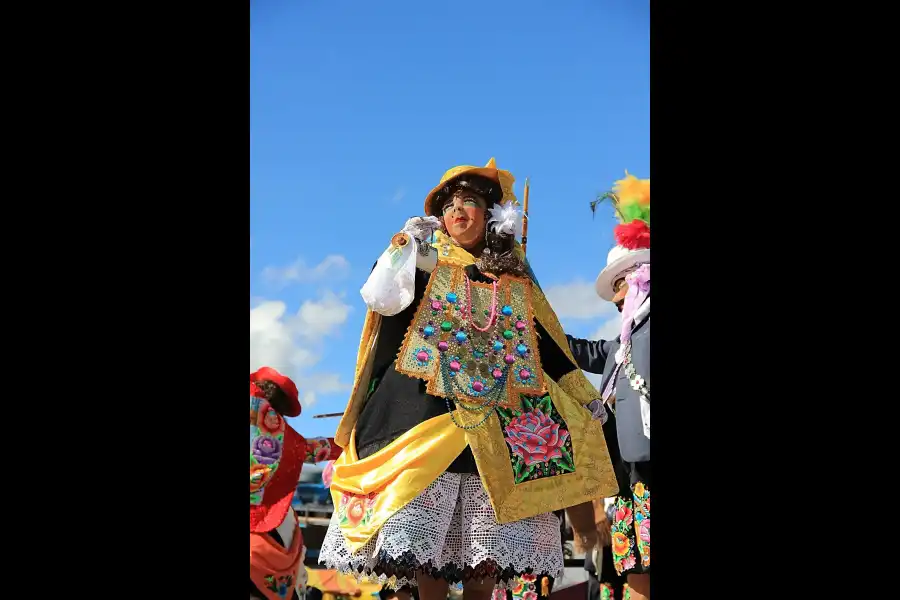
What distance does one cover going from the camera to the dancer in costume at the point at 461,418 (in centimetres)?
402

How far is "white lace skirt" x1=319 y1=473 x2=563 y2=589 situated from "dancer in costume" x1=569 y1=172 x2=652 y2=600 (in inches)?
27.6

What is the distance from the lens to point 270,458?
6164mm

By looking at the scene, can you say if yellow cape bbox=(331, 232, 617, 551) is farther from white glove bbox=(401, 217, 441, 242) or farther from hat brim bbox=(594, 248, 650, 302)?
hat brim bbox=(594, 248, 650, 302)

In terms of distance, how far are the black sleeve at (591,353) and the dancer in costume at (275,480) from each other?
184 cm

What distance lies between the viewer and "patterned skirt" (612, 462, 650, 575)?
4688 millimetres

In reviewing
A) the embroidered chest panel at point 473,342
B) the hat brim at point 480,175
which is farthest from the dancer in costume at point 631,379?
the hat brim at point 480,175

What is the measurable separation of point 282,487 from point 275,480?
0.22ft

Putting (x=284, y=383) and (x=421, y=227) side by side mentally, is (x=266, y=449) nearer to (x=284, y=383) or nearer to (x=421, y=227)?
(x=284, y=383)

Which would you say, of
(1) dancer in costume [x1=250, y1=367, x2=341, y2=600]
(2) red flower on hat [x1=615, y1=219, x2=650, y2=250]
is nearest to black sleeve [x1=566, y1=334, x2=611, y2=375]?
(2) red flower on hat [x1=615, y1=219, x2=650, y2=250]

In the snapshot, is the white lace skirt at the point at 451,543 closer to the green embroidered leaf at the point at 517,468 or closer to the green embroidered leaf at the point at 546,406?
the green embroidered leaf at the point at 517,468
